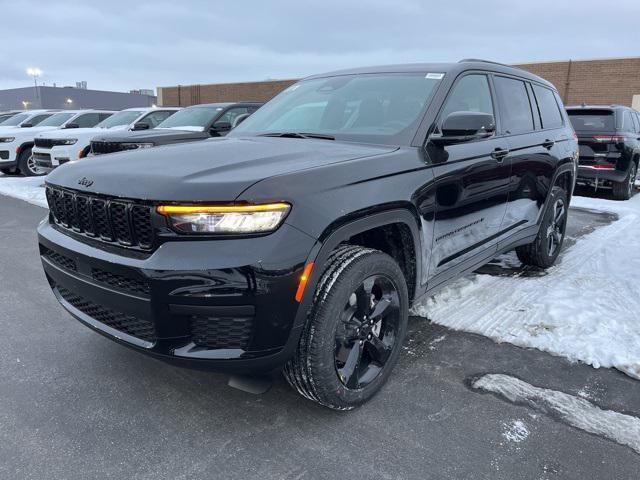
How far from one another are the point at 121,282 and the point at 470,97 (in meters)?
2.61

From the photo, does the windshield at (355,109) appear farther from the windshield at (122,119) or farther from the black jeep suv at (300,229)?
the windshield at (122,119)

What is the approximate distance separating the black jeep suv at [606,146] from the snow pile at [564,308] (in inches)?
168

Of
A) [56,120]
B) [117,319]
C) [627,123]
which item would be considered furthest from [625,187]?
[56,120]

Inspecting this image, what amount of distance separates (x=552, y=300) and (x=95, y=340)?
11.4 ft

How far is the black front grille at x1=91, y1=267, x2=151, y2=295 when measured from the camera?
216 centimetres

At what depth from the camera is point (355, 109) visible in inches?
134

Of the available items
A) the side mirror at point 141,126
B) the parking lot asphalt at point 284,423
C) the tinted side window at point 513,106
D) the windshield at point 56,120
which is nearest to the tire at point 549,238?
the tinted side window at point 513,106

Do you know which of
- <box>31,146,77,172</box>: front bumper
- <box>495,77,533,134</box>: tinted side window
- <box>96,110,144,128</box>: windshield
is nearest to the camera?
<box>495,77,533,134</box>: tinted side window

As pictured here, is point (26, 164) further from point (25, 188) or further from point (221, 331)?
point (221, 331)

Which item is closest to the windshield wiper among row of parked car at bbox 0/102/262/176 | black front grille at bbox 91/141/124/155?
row of parked car at bbox 0/102/262/176

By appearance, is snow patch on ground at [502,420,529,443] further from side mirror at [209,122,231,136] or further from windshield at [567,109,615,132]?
windshield at [567,109,615,132]

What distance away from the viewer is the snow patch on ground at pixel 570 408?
8.13 feet

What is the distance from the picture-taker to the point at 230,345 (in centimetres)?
216

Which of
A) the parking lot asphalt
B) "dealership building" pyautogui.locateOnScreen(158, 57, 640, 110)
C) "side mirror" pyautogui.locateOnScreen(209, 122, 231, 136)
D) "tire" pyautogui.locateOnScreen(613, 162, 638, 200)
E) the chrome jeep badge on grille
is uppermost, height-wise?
"dealership building" pyautogui.locateOnScreen(158, 57, 640, 110)
